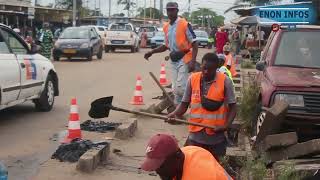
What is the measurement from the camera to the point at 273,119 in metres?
6.29

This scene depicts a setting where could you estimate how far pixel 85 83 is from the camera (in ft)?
54.3

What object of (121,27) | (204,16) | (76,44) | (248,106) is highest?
(204,16)

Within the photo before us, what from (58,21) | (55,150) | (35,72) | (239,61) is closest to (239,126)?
(55,150)

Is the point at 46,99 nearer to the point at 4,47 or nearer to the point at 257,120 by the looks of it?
the point at 4,47

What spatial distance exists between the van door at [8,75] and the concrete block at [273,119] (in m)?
4.50

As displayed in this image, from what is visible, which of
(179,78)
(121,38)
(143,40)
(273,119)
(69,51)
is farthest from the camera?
(143,40)

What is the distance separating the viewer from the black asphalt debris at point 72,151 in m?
7.21

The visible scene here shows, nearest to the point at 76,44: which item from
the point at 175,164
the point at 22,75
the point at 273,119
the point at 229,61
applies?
the point at 229,61

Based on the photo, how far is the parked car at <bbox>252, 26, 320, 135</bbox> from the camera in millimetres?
6684

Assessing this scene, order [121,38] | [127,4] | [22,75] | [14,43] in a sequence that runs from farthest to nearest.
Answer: [127,4], [121,38], [14,43], [22,75]

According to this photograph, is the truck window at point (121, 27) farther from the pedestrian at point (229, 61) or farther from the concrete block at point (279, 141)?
the concrete block at point (279, 141)

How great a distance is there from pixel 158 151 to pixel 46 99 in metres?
8.57

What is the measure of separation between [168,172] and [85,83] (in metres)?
13.7

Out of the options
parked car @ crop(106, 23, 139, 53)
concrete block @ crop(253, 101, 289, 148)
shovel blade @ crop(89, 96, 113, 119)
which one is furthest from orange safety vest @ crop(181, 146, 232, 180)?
parked car @ crop(106, 23, 139, 53)
